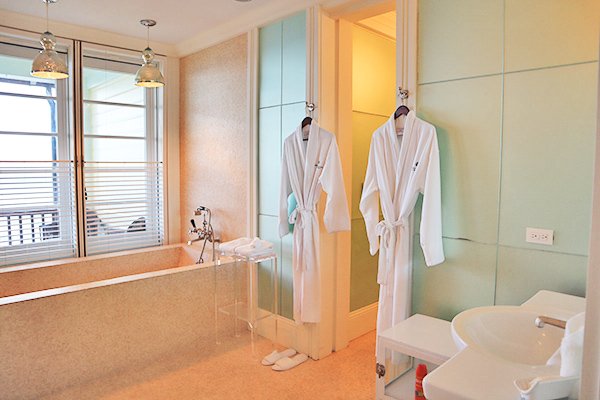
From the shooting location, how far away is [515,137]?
221 cm

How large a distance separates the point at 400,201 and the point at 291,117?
1.18 metres

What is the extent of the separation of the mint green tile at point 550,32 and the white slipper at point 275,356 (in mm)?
2377

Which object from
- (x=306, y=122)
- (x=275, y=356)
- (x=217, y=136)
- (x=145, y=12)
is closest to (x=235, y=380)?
(x=275, y=356)

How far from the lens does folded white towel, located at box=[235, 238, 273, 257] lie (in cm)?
318

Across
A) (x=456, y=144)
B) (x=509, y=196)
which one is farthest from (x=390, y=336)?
(x=456, y=144)

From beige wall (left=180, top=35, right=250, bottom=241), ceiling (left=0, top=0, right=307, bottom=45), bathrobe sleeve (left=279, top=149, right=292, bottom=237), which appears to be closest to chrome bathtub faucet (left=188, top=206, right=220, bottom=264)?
beige wall (left=180, top=35, right=250, bottom=241)

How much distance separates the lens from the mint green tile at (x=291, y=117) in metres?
3.26

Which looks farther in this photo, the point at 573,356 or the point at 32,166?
the point at 32,166

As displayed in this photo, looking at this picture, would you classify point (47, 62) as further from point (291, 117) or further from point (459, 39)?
point (459, 39)

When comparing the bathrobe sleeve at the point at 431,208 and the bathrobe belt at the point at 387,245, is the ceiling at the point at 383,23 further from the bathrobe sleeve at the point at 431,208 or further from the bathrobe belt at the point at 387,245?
the bathrobe belt at the point at 387,245

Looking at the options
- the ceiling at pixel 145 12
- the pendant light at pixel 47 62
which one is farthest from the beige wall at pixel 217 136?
the pendant light at pixel 47 62

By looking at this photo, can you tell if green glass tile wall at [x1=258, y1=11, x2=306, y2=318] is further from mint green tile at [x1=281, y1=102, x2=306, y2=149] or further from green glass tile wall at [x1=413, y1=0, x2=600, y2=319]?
green glass tile wall at [x1=413, y1=0, x2=600, y2=319]

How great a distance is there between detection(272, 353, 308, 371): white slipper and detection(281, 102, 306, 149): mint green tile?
5.39 ft

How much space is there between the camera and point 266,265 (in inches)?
142
